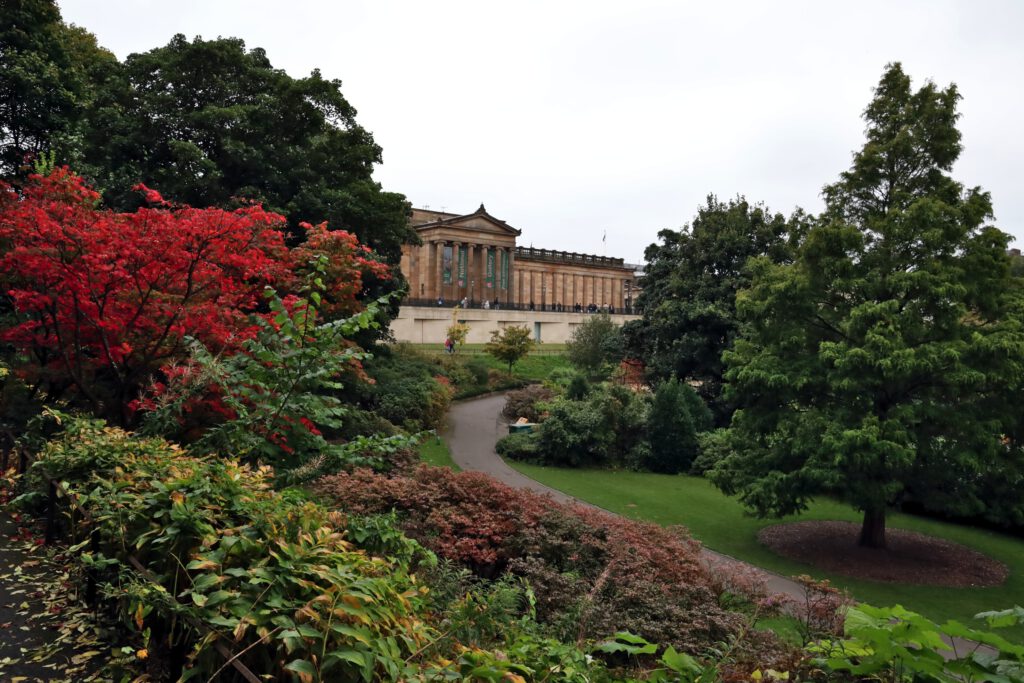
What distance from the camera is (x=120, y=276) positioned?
943 cm

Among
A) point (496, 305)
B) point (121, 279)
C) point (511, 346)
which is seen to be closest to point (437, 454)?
point (121, 279)

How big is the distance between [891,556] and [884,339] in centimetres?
513

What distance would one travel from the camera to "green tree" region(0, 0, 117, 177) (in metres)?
16.5

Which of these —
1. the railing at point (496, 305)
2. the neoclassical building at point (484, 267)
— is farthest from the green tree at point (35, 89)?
the neoclassical building at point (484, 267)

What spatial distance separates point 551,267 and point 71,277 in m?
77.9

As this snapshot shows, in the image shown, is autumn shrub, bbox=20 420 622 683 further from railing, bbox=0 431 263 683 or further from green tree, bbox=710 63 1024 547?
green tree, bbox=710 63 1024 547

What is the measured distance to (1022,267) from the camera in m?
38.5

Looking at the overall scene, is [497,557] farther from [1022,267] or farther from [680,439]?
[1022,267]

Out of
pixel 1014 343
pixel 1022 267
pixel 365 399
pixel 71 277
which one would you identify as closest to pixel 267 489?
pixel 71 277

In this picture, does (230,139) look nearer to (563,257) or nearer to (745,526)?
(745,526)

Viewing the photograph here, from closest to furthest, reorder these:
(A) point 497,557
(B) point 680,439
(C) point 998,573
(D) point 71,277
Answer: (A) point 497,557
(D) point 71,277
(C) point 998,573
(B) point 680,439

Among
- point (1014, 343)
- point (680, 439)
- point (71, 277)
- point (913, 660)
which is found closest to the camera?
point (913, 660)

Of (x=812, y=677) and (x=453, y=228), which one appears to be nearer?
(x=812, y=677)

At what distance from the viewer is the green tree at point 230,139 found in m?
20.3
